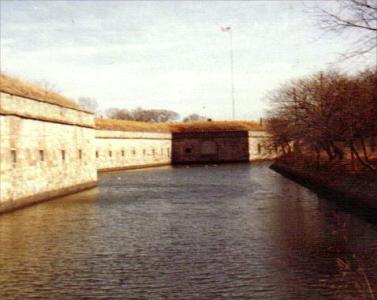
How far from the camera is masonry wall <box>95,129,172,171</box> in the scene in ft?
131

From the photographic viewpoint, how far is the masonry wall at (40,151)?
52.9 ft

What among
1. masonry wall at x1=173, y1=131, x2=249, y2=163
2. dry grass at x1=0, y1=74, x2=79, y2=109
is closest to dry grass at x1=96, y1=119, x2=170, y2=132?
masonry wall at x1=173, y1=131, x2=249, y2=163

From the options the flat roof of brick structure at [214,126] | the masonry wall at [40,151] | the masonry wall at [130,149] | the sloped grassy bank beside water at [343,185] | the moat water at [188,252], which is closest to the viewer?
the moat water at [188,252]

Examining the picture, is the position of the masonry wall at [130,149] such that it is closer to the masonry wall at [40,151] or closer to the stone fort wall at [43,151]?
the stone fort wall at [43,151]

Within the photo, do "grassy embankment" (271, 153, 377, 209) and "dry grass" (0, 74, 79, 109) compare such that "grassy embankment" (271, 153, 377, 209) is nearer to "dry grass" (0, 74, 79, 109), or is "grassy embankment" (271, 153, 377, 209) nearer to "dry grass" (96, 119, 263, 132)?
"dry grass" (0, 74, 79, 109)

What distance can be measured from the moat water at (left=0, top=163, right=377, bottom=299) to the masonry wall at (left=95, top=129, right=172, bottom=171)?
2311 centimetres

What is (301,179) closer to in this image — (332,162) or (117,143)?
(332,162)

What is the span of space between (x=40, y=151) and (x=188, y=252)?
11.4 meters

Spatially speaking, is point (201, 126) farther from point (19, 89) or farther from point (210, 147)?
point (19, 89)

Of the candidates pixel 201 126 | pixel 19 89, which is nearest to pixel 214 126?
pixel 201 126

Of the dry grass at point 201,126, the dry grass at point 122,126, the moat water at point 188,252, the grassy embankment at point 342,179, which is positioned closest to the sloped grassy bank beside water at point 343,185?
the grassy embankment at point 342,179

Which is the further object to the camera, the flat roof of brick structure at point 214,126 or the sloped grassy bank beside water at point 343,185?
the flat roof of brick structure at point 214,126

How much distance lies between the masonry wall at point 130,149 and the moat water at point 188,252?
910 inches

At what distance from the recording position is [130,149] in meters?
45.0
